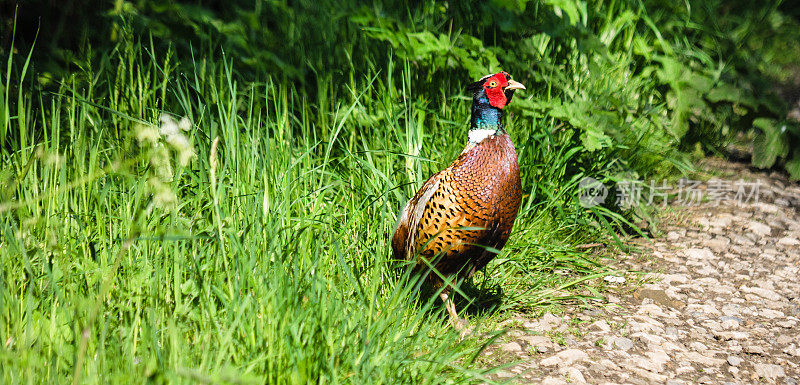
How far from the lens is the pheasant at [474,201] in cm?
294

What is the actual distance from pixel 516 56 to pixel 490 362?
2.08m

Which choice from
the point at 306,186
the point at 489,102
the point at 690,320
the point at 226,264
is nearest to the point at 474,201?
the point at 489,102

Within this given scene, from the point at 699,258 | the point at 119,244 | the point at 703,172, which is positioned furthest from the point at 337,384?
the point at 703,172

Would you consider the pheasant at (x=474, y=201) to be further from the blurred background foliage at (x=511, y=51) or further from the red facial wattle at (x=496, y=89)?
the blurred background foliage at (x=511, y=51)

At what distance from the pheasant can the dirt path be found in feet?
1.46

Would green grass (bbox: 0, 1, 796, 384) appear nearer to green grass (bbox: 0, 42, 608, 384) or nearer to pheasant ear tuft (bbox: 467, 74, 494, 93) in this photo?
green grass (bbox: 0, 42, 608, 384)

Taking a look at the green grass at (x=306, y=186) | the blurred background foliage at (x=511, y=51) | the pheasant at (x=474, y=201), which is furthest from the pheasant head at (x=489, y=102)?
the blurred background foliage at (x=511, y=51)

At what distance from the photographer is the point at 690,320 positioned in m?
3.51

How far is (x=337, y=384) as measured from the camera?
2.21m

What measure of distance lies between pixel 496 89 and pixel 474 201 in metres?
0.52

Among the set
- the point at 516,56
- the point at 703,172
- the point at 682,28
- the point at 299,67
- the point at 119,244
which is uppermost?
the point at 682,28

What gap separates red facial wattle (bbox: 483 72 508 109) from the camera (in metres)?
3.06

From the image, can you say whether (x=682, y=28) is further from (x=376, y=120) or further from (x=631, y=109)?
(x=376, y=120)

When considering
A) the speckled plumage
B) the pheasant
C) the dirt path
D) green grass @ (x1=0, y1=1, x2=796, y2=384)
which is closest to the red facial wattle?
the pheasant
